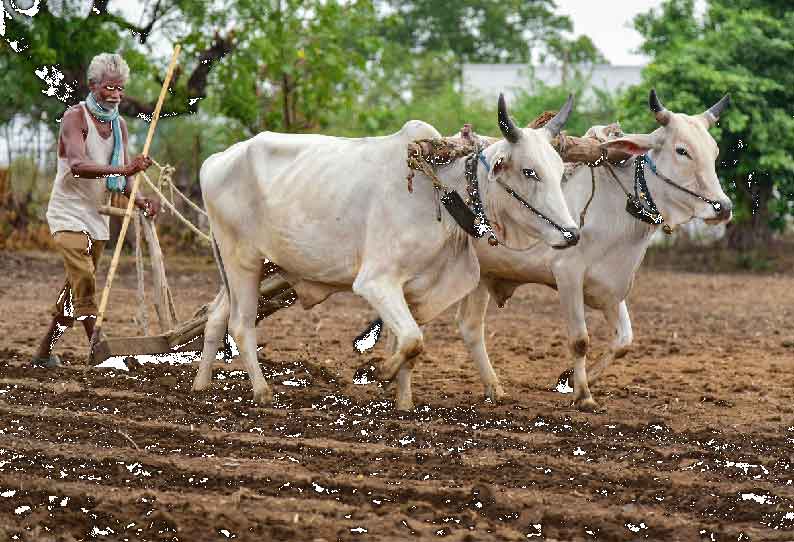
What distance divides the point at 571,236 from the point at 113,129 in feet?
9.96

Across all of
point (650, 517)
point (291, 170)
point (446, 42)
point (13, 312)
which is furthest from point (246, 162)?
point (446, 42)

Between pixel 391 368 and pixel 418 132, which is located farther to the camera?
pixel 418 132

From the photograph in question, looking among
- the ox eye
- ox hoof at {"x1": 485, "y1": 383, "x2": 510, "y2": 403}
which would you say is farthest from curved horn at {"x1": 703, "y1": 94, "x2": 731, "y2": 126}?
Answer: ox hoof at {"x1": 485, "y1": 383, "x2": 510, "y2": 403}

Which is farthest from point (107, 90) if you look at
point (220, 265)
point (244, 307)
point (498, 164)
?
point (498, 164)

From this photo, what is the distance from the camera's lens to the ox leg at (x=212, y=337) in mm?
8094

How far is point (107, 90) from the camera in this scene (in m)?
8.00

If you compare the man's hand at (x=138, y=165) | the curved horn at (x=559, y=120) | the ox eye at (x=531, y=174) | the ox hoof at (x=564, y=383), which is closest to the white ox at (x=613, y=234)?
the ox hoof at (x=564, y=383)

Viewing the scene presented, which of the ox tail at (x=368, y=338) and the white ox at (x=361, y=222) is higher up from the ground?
the white ox at (x=361, y=222)

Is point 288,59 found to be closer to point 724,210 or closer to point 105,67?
point 105,67

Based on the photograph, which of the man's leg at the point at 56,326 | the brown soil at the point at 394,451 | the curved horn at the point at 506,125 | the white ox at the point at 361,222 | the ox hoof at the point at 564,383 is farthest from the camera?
the ox hoof at the point at 564,383

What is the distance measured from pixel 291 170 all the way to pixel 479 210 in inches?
49.5

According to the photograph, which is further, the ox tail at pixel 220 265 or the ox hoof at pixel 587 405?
the ox tail at pixel 220 265

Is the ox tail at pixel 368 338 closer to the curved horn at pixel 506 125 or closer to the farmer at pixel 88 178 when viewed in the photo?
the curved horn at pixel 506 125

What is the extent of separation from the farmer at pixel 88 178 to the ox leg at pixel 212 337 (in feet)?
2.45
